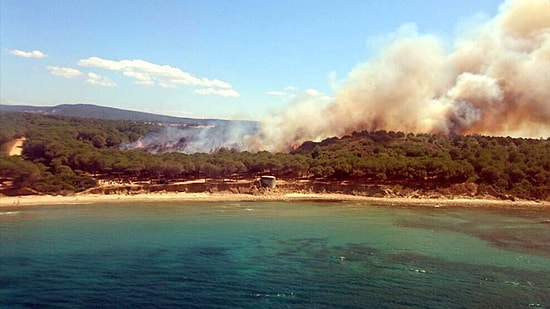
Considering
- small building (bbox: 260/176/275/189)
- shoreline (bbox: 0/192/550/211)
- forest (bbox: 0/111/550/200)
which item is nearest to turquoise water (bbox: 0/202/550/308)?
shoreline (bbox: 0/192/550/211)

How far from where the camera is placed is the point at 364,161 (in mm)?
85938

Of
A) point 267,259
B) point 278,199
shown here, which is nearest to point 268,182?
point 278,199

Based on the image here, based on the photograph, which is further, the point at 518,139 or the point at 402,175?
the point at 518,139

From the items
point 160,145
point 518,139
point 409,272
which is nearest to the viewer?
point 409,272

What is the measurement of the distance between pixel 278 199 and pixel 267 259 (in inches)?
1513

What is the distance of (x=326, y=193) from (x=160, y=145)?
50817 mm

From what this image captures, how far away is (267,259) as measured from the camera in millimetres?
40000

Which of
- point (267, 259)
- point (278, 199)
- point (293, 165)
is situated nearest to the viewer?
point (267, 259)

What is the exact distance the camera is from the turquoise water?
30.4m

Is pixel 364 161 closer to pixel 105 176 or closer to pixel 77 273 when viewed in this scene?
pixel 105 176

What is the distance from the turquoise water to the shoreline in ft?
22.1

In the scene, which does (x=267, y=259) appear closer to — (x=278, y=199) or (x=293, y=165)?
(x=278, y=199)

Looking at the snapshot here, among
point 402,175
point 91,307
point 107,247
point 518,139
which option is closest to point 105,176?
point 107,247

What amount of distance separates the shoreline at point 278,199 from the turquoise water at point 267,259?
673cm
